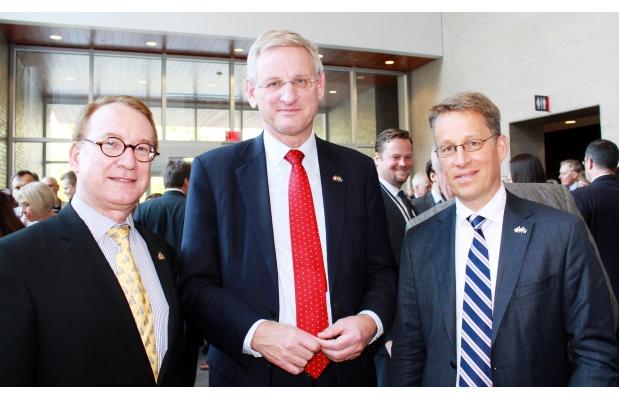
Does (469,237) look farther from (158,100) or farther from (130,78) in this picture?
(130,78)

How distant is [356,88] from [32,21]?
6.28 m

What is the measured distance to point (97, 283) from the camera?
136 centimetres

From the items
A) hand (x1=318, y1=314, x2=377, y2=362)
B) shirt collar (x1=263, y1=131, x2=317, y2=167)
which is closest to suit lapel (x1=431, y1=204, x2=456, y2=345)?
hand (x1=318, y1=314, x2=377, y2=362)

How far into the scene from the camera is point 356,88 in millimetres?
11391

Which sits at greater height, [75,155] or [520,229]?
[75,155]

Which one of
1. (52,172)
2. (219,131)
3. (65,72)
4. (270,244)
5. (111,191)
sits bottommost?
(270,244)

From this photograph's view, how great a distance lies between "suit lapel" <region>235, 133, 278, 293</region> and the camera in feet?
5.51

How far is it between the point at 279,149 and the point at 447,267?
2.29ft

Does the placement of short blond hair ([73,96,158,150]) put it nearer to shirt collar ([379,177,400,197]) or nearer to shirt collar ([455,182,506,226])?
shirt collar ([455,182,506,226])

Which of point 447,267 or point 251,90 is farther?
point 251,90

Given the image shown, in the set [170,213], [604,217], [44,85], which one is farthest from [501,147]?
[44,85]

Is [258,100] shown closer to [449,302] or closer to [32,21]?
[449,302]

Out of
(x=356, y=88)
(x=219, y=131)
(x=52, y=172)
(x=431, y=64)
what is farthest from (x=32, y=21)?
(x=431, y=64)

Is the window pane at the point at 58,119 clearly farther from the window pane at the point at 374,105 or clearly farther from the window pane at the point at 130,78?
the window pane at the point at 374,105
